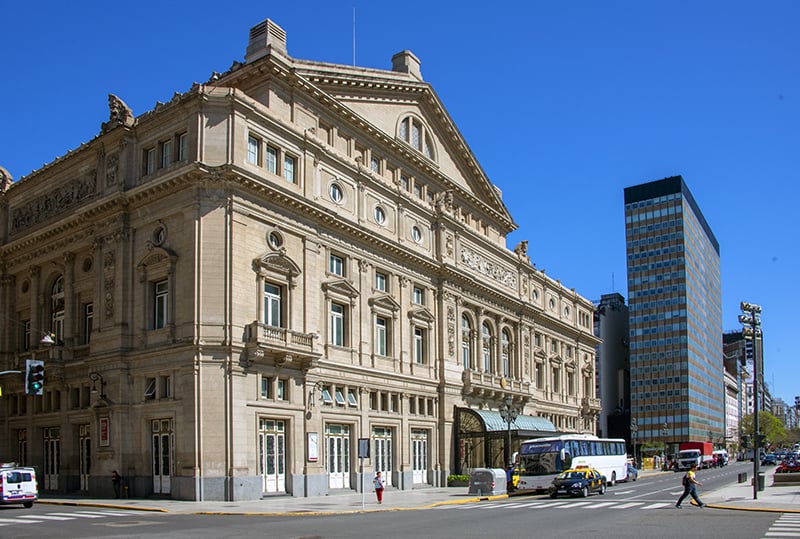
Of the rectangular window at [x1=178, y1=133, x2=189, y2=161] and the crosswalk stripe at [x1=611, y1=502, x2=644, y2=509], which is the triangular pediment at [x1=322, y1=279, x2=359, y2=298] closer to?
the rectangular window at [x1=178, y1=133, x2=189, y2=161]

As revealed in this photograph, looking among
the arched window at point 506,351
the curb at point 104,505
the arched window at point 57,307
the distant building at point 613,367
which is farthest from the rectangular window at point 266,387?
the distant building at point 613,367

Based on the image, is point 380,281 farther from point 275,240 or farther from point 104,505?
point 104,505

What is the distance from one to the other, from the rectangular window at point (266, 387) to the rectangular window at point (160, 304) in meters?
5.70

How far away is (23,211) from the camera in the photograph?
53.4 metres

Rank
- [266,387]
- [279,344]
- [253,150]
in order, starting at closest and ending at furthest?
[279,344]
[266,387]
[253,150]

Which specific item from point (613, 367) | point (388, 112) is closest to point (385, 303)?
point (388, 112)

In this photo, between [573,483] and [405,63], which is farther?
[405,63]

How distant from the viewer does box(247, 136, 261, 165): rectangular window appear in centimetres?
4344

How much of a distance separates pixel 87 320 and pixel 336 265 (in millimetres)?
14295

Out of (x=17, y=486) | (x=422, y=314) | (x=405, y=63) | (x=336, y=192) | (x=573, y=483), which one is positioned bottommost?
(x=573, y=483)

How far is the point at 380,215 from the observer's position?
178 feet

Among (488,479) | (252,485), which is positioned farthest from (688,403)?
(252,485)

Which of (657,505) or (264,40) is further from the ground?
(264,40)

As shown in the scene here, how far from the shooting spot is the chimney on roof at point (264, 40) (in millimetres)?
47594
